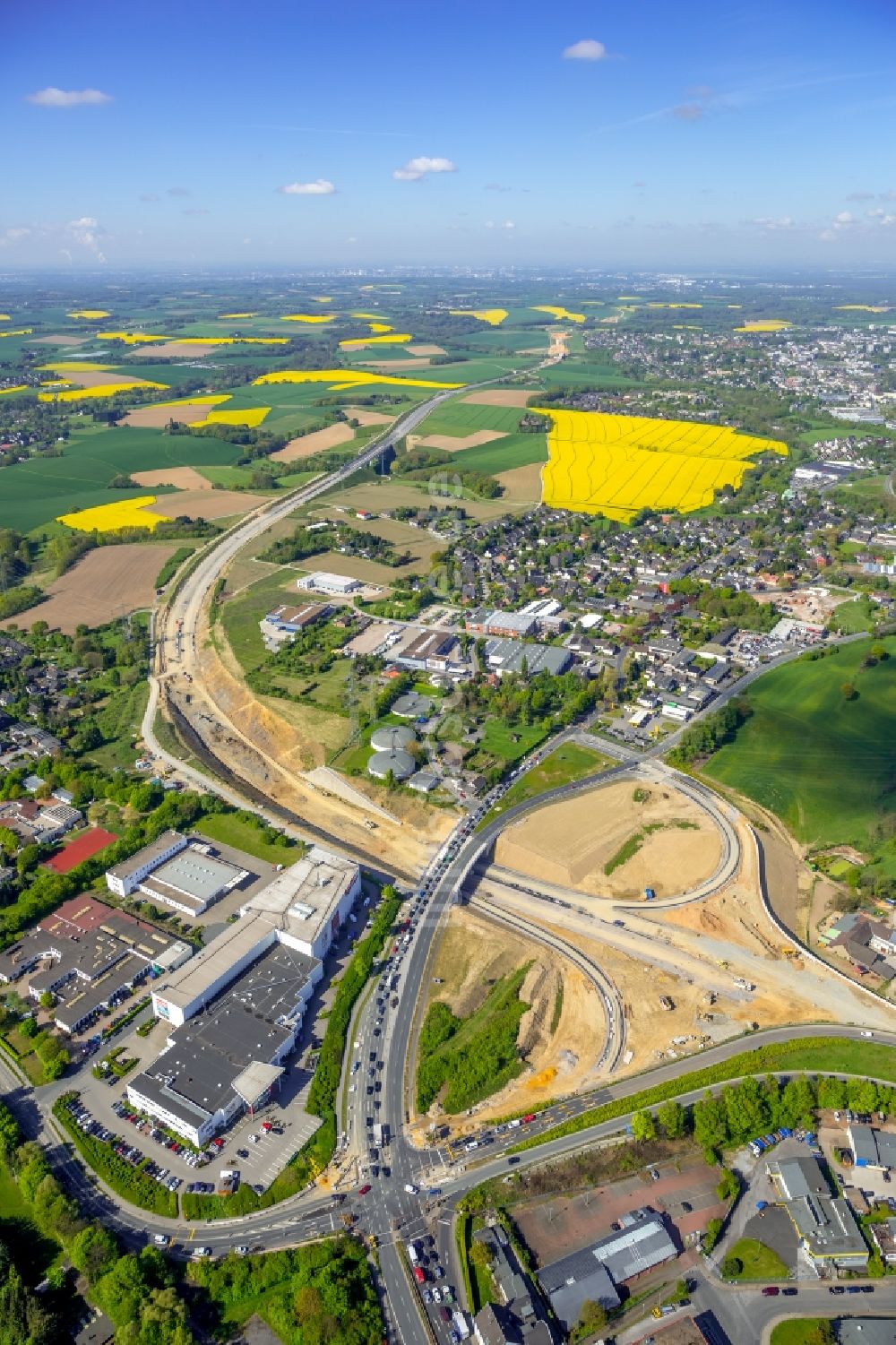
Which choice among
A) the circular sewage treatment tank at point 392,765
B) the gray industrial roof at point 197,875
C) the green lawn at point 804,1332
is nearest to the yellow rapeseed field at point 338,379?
the circular sewage treatment tank at point 392,765

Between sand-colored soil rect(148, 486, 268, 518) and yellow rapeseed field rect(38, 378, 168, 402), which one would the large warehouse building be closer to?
sand-colored soil rect(148, 486, 268, 518)

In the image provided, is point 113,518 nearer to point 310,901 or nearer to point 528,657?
point 528,657

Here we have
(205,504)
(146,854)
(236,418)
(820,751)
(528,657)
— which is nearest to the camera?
(146,854)

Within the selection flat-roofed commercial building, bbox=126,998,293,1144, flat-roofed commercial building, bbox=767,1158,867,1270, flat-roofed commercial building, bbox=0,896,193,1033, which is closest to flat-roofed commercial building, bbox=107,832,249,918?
flat-roofed commercial building, bbox=0,896,193,1033

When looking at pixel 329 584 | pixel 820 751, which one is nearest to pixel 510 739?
pixel 820 751

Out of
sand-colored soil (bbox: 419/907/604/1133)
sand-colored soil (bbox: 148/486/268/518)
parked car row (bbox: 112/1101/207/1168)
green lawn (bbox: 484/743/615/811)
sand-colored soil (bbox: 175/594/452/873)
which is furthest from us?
sand-colored soil (bbox: 148/486/268/518)

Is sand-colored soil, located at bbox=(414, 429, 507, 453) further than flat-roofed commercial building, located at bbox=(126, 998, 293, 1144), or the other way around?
sand-colored soil, located at bbox=(414, 429, 507, 453)

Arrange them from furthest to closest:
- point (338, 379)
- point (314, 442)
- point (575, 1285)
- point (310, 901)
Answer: point (338, 379)
point (314, 442)
point (310, 901)
point (575, 1285)
